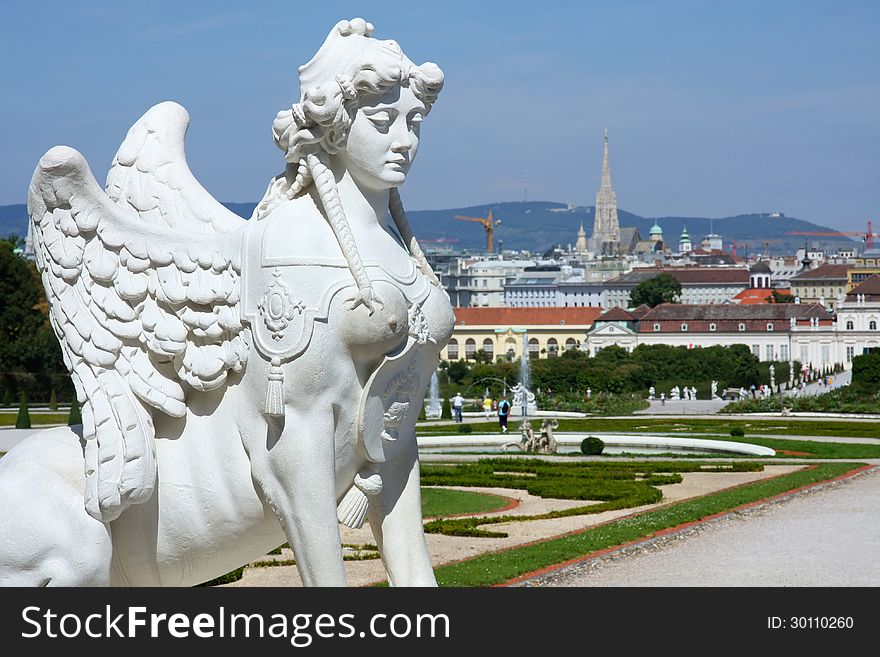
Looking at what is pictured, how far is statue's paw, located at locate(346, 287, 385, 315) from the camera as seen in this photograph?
162 inches

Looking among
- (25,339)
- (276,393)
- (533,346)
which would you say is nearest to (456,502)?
(276,393)

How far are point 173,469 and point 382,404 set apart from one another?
722mm

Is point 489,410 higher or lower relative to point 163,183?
lower

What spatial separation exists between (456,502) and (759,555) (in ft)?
16.4

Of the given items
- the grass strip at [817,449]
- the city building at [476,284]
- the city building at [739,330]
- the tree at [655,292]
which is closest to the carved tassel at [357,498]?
the grass strip at [817,449]

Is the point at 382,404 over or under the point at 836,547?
over

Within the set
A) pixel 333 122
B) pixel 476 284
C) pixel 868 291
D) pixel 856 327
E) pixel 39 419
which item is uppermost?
pixel 476 284

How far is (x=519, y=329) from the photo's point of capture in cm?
11188

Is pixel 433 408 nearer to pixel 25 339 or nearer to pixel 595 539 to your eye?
pixel 25 339

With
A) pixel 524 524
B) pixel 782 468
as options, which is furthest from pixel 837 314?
pixel 524 524

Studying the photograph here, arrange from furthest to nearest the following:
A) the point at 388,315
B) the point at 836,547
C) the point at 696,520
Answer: the point at 696,520
the point at 836,547
the point at 388,315

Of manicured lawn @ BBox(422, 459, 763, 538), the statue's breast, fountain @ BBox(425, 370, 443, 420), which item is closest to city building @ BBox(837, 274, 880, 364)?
fountain @ BBox(425, 370, 443, 420)

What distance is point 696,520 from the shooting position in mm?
12227
